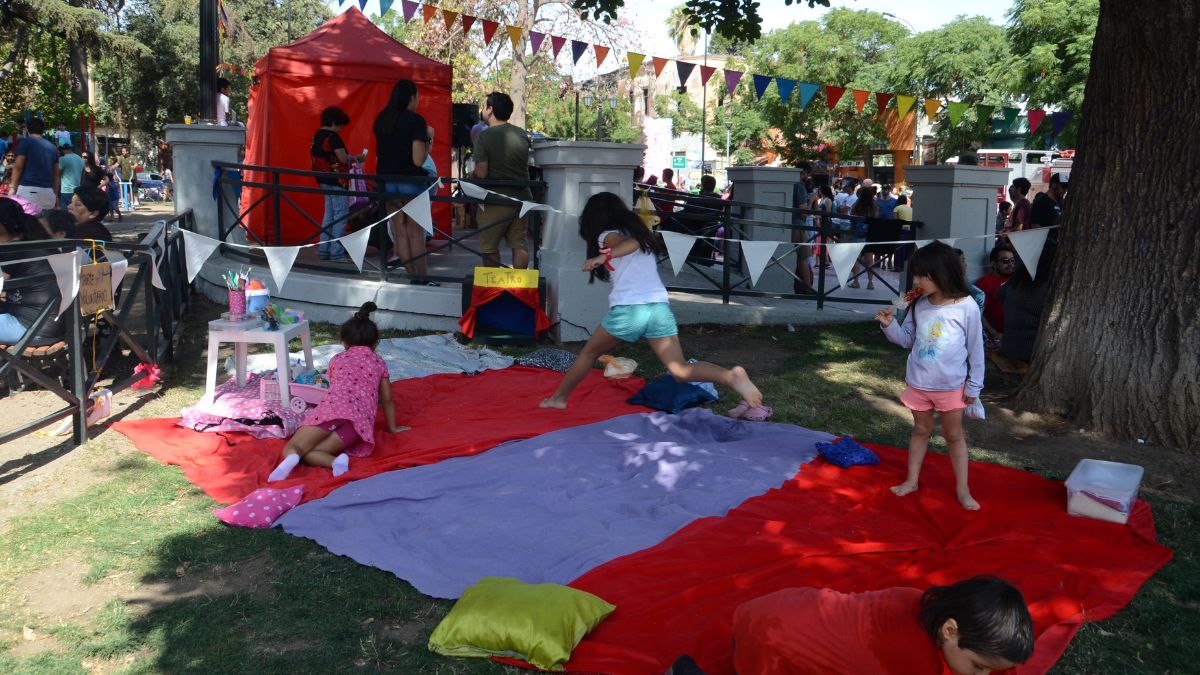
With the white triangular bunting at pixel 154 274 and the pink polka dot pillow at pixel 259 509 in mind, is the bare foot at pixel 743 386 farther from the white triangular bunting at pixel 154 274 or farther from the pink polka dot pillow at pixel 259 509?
the white triangular bunting at pixel 154 274

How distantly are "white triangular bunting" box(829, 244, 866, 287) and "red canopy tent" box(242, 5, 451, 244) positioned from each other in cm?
536

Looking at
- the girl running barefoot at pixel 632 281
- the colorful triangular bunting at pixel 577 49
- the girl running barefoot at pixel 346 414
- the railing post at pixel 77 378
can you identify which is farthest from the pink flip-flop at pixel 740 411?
the colorful triangular bunting at pixel 577 49

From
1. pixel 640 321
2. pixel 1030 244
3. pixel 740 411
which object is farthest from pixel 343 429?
pixel 1030 244

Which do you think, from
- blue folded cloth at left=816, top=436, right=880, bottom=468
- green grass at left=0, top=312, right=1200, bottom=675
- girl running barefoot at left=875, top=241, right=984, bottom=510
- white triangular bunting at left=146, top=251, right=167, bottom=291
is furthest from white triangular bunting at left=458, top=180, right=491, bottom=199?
girl running barefoot at left=875, top=241, right=984, bottom=510

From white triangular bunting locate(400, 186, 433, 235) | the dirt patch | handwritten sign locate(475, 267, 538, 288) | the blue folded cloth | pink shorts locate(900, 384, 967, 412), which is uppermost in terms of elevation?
white triangular bunting locate(400, 186, 433, 235)

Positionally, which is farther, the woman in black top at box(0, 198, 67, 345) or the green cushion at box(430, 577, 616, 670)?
the woman in black top at box(0, 198, 67, 345)

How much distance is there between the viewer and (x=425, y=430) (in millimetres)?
6059

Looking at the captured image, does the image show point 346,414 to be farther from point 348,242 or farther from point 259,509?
point 348,242

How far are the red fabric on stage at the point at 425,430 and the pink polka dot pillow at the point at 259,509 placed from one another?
0.14m

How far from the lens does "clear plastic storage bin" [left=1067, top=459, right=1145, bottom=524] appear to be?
4.61 meters

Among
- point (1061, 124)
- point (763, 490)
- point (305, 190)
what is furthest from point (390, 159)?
point (1061, 124)

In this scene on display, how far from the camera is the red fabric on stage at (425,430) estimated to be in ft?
17.3

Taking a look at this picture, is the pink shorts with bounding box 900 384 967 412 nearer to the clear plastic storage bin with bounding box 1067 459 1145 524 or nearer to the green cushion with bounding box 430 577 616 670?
the clear plastic storage bin with bounding box 1067 459 1145 524

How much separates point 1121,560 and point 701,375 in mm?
2526
